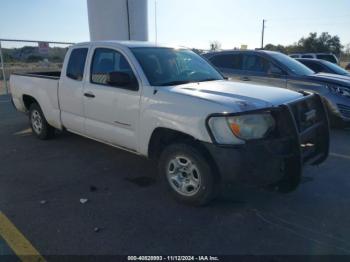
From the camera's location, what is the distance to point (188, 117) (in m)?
3.67

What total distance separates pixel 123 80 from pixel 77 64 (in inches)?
59.0

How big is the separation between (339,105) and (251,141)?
16.1 feet

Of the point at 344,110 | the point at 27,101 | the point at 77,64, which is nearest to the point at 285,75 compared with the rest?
the point at 344,110

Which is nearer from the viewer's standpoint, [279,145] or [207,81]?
[279,145]

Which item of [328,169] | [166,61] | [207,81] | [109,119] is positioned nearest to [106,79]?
[109,119]

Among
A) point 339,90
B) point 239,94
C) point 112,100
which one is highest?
point 239,94

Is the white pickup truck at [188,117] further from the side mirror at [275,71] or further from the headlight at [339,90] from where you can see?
the headlight at [339,90]

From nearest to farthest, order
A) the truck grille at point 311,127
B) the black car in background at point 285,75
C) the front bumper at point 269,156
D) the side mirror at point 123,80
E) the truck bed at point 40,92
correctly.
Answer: the front bumper at point 269,156, the truck grille at point 311,127, the side mirror at point 123,80, the truck bed at point 40,92, the black car in background at point 285,75

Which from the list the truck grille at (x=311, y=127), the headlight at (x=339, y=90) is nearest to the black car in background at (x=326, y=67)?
the headlight at (x=339, y=90)

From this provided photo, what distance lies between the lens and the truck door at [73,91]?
5.29m

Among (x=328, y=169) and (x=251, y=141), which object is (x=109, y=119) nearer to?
(x=251, y=141)

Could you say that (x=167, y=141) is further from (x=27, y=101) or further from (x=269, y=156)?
(x=27, y=101)

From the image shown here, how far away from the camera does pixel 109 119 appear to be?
4.77 metres

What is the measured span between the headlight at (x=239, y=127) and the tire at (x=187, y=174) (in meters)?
0.36
